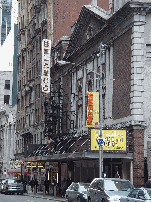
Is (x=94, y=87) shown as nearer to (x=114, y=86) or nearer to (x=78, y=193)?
(x=114, y=86)

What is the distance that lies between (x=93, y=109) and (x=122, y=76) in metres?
3.48

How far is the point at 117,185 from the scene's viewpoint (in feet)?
97.6

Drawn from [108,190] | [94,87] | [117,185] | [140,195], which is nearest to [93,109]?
[94,87]

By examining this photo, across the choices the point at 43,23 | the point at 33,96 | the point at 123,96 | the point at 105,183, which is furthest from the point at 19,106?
the point at 105,183

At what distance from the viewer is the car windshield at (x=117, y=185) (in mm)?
29328

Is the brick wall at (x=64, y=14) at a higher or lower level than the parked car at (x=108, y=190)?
higher

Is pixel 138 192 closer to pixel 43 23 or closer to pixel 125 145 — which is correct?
pixel 125 145

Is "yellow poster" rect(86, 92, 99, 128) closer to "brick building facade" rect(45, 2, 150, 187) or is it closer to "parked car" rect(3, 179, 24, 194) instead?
"brick building facade" rect(45, 2, 150, 187)

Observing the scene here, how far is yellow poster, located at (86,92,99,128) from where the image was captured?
42.3m

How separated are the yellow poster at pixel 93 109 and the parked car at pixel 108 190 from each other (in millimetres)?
11871

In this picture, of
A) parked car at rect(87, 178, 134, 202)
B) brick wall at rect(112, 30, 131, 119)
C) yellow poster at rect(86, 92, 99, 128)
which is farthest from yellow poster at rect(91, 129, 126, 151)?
parked car at rect(87, 178, 134, 202)

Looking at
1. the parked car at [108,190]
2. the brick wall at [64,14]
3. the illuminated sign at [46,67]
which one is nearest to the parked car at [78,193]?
the parked car at [108,190]

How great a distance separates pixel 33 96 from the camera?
7981 cm

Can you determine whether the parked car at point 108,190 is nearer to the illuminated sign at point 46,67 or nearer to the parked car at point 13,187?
the parked car at point 13,187
